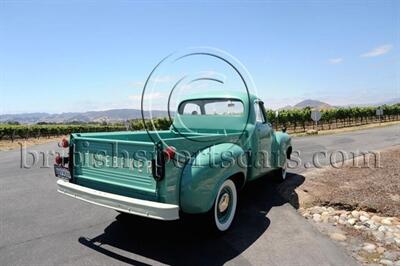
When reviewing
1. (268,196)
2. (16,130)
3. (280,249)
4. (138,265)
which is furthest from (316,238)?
(16,130)

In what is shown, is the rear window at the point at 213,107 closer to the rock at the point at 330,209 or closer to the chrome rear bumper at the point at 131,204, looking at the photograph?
the rock at the point at 330,209

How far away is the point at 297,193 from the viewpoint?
6648 mm

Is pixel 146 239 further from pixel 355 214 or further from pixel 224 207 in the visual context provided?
pixel 355 214

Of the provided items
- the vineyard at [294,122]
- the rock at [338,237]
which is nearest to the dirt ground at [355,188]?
the rock at [338,237]

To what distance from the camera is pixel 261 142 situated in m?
5.98

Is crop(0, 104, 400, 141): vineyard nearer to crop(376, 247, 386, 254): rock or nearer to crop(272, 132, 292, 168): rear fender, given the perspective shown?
crop(272, 132, 292, 168): rear fender

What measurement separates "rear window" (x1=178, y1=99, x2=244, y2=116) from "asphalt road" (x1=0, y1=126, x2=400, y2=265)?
5.78 feet

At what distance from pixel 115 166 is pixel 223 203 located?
158cm

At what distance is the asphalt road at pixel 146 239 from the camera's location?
3.71 metres

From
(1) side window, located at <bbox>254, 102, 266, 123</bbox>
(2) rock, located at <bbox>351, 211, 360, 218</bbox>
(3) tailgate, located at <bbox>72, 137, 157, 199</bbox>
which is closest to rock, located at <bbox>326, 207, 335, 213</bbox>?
(2) rock, located at <bbox>351, 211, 360, 218</bbox>

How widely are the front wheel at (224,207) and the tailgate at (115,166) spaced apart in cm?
94

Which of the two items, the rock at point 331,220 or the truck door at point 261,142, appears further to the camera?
the truck door at point 261,142

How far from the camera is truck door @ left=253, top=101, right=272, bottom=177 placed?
18.8ft

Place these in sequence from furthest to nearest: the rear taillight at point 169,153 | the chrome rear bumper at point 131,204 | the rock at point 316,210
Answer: the rock at point 316,210
the rear taillight at point 169,153
the chrome rear bumper at point 131,204
